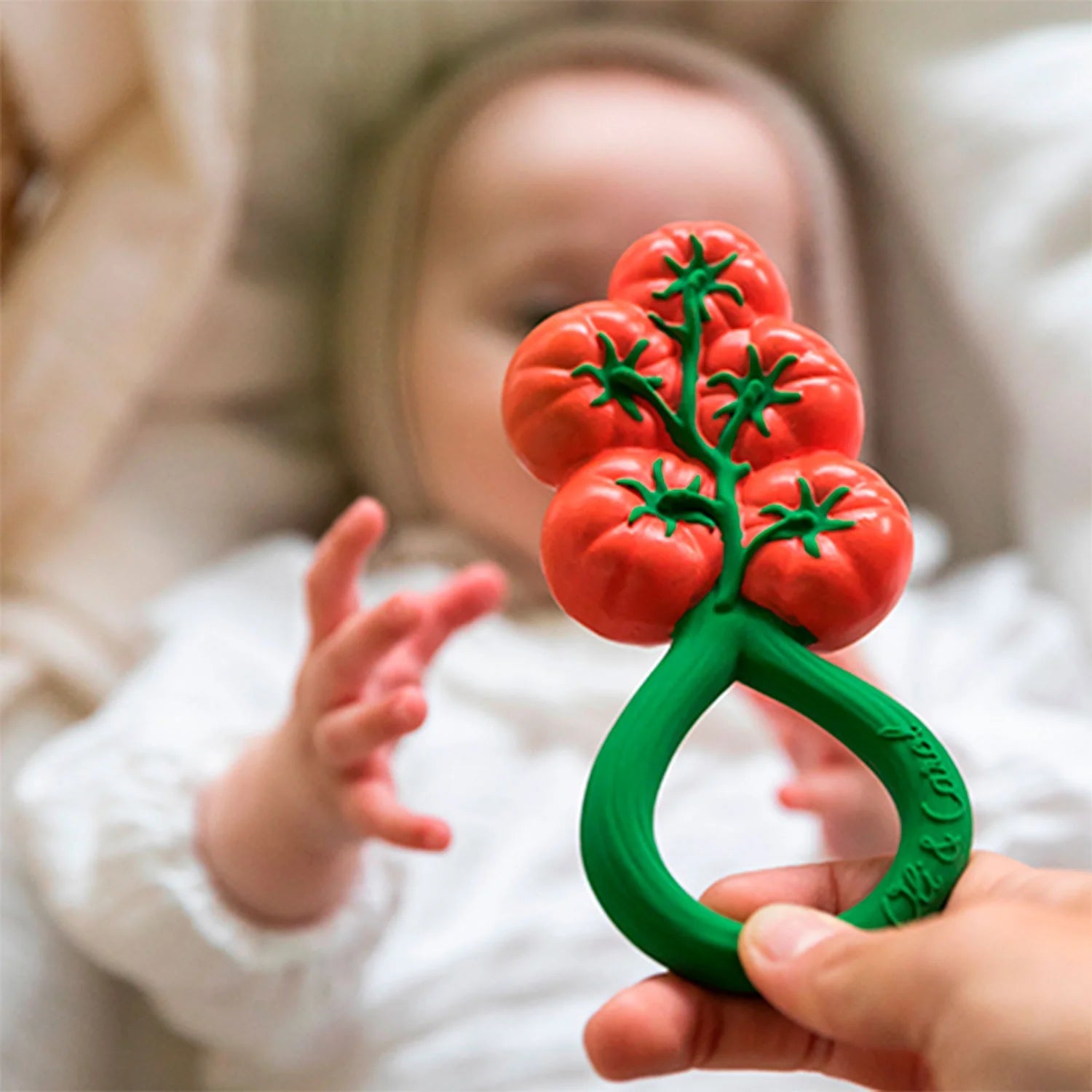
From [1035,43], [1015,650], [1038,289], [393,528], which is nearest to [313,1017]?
[393,528]

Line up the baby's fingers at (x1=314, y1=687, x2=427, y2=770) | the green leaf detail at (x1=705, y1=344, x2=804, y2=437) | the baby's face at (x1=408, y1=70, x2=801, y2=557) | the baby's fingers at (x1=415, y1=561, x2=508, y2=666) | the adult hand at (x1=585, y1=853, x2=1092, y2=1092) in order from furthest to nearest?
the baby's face at (x1=408, y1=70, x2=801, y2=557), the baby's fingers at (x1=415, y1=561, x2=508, y2=666), the baby's fingers at (x1=314, y1=687, x2=427, y2=770), the green leaf detail at (x1=705, y1=344, x2=804, y2=437), the adult hand at (x1=585, y1=853, x2=1092, y2=1092)

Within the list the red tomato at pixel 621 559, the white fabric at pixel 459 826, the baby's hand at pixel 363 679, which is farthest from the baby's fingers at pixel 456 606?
the red tomato at pixel 621 559

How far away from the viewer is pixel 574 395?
42 centimetres

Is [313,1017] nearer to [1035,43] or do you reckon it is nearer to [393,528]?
[393,528]

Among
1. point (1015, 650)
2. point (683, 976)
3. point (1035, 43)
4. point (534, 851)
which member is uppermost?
point (1035, 43)

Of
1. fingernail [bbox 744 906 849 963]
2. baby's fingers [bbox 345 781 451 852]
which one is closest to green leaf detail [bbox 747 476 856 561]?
fingernail [bbox 744 906 849 963]

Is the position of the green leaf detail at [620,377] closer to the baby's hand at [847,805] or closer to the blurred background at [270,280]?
the baby's hand at [847,805]

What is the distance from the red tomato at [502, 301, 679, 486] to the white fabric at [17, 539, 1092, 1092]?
0.36m

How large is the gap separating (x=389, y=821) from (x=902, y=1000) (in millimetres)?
281

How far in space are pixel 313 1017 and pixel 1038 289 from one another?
0.70 meters

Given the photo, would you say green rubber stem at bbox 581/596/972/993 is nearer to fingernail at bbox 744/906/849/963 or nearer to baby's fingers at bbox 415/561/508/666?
fingernail at bbox 744/906/849/963

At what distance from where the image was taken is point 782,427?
0.42 m

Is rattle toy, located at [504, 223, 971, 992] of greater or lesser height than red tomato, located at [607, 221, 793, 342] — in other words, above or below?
below

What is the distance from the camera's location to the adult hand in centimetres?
32
